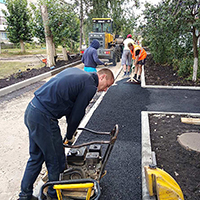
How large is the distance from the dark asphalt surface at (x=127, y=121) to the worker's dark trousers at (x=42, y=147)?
2.77 feet

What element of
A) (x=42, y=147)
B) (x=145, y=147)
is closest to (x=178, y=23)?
(x=145, y=147)

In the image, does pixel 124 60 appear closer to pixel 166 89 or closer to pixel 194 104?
pixel 166 89

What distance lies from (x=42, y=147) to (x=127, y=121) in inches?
118

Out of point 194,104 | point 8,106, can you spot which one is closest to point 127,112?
point 194,104

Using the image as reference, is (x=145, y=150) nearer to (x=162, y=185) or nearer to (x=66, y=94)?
(x=162, y=185)

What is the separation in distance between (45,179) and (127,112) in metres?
3.21

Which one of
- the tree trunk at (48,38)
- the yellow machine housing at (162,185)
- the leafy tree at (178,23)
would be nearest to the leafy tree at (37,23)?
the tree trunk at (48,38)

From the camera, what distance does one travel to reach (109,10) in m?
20.8

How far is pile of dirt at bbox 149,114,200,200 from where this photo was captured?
272cm

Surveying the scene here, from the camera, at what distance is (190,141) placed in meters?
3.66

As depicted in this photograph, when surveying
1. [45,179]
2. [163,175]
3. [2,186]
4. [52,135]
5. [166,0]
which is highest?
[166,0]

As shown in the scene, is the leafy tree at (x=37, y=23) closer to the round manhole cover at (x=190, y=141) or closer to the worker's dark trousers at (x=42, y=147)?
the round manhole cover at (x=190, y=141)

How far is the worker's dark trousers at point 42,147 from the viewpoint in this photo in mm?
2080

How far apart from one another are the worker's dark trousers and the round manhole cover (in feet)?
7.71
